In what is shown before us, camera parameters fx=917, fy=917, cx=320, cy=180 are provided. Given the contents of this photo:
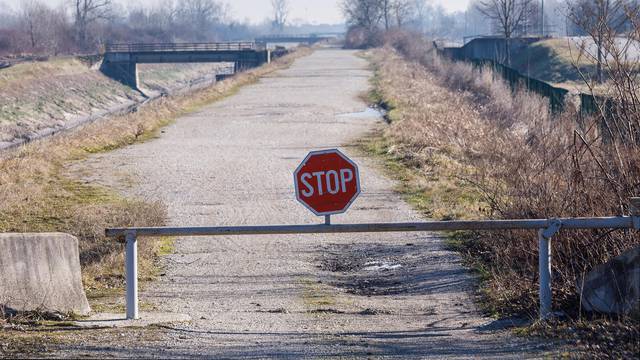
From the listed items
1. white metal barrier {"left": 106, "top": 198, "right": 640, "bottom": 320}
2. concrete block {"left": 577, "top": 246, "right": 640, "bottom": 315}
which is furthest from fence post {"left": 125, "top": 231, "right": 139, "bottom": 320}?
concrete block {"left": 577, "top": 246, "right": 640, "bottom": 315}

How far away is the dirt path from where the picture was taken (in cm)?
707

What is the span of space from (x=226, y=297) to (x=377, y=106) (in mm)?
25168

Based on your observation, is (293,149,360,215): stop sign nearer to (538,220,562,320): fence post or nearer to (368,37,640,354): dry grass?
(538,220,562,320): fence post

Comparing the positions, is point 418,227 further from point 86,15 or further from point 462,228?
point 86,15

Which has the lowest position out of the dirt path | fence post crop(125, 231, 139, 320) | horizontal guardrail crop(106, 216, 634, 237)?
the dirt path

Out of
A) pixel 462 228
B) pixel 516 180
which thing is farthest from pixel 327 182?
pixel 516 180

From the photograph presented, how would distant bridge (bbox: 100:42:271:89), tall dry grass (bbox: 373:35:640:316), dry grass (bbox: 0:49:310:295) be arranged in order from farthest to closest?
distant bridge (bbox: 100:42:271:89)
dry grass (bbox: 0:49:310:295)
tall dry grass (bbox: 373:35:640:316)

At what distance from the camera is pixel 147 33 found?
13212 centimetres

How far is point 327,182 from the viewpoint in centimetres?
796

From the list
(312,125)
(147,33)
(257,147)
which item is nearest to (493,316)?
(257,147)

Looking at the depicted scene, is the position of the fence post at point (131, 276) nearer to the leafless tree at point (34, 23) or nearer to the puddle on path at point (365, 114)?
the puddle on path at point (365, 114)

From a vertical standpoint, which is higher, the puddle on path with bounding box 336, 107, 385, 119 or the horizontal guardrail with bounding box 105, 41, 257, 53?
the horizontal guardrail with bounding box 105, 41, 257, 53

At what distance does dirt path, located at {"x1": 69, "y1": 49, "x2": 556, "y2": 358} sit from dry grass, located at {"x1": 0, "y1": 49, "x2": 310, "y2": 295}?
0.60 meters

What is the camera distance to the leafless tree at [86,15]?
4058 inches
